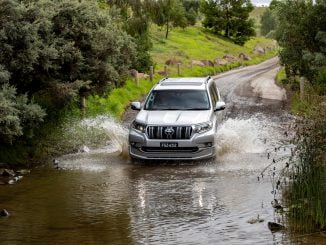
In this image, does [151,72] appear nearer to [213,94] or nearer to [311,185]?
[213,94]

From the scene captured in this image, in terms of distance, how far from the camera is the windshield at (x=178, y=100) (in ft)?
53.0

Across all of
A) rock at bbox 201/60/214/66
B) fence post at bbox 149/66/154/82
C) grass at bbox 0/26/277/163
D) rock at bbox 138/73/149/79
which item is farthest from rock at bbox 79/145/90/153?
rock at bbox 201/60/214/66

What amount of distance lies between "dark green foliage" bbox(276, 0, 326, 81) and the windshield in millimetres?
8536

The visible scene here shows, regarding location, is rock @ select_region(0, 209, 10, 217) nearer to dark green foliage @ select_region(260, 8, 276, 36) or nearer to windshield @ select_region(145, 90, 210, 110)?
windshield @ select_region(145, 90, 210, 110)

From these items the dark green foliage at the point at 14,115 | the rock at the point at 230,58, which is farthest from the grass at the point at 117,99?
the dark green foliage at the point at 14,115

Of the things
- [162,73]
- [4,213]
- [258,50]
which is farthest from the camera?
[258,50]

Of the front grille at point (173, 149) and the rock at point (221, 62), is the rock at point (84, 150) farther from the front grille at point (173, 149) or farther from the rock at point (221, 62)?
the rock at point (221, 62)

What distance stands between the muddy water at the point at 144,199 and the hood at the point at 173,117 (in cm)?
107

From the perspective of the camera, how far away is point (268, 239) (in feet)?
29.0

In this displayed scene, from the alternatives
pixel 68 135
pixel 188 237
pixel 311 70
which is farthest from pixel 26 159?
pixel 311 70

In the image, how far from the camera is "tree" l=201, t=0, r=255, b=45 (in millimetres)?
77500

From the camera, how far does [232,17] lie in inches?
3132

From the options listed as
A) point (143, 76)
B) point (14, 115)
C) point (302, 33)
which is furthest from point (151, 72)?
point (14, 115)

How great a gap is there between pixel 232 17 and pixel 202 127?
66536 mm
